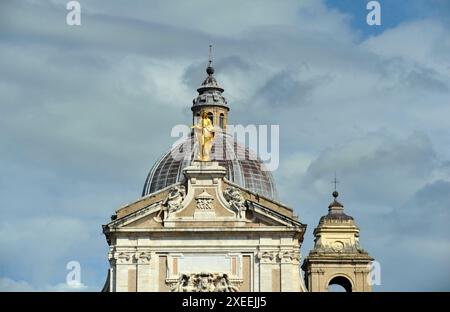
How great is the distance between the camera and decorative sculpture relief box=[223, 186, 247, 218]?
4318 inches

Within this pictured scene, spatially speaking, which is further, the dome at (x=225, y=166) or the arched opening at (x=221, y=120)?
the arched opening at (x=221, y=120)

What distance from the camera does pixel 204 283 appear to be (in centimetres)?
10844

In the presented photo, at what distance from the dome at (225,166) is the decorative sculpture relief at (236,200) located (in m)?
19.6

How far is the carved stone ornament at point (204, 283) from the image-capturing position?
108188 millimetres

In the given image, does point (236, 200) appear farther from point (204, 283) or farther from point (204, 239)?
point (204, 283)

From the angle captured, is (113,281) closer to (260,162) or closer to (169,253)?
(169,253)

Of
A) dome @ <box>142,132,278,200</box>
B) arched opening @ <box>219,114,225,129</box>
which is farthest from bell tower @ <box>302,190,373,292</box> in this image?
arched opening @ <box>219,114,225,129</box>

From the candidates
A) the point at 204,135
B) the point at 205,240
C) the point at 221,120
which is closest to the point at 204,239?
the point at 205,240

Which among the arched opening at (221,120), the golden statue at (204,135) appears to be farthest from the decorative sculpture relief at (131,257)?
the arched opening at (221,120)

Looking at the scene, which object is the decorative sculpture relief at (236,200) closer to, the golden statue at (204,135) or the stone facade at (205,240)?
the stone facade at (205,240)

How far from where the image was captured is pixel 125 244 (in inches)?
4326

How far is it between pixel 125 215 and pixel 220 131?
23.4m
